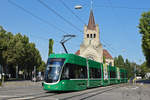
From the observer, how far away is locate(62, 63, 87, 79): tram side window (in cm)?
1689

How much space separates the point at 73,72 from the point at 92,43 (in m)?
71.2

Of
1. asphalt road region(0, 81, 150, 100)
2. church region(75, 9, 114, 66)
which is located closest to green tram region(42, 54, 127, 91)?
asphalt road region(0, 81, 150, 100)

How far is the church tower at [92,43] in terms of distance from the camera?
287 ft

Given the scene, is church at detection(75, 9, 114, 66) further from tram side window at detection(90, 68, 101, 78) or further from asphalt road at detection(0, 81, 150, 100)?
asphalt road at detection(0, 81, 150, 100)

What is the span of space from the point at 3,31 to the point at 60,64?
37926 mm

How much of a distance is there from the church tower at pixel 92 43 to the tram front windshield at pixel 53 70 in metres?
71.0

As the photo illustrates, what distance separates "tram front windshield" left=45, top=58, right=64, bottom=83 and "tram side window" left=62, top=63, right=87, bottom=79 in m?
0.48

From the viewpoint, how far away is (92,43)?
88688 millimetres

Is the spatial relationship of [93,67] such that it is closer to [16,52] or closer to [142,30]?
[142,30]

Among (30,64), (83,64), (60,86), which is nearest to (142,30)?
(83,64)

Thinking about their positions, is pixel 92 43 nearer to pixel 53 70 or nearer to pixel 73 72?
pixel 73 72

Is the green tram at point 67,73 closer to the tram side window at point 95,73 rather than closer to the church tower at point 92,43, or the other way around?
the tram side window at point 95,73

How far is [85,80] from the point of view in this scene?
20.5m

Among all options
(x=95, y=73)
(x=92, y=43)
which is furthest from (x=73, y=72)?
(x=92, y=43)
